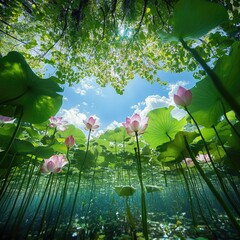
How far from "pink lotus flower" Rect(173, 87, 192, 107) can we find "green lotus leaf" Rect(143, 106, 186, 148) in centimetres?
73

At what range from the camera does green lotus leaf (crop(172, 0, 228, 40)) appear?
1.01 meters

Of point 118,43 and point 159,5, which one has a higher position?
point 118,43

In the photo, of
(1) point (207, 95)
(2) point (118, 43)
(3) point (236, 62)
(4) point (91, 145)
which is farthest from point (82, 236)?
(2) point (118, 43)

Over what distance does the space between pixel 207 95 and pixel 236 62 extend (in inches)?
15.5

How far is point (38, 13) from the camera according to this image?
3803 millimetres

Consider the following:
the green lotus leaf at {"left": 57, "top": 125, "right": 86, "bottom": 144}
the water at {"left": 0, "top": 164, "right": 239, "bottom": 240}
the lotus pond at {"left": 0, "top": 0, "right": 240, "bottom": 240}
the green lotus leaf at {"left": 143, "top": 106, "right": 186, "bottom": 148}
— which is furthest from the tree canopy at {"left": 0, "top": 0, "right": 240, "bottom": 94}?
the water at {"left": 0, "top": 164, "right": 239, "bottom": 240}

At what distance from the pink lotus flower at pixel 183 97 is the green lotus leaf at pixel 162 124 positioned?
0.73 m

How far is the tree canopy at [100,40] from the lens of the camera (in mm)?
3197

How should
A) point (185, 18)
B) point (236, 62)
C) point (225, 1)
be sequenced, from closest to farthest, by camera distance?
point (185, 18) → point (236, 62) → point (225, 1)

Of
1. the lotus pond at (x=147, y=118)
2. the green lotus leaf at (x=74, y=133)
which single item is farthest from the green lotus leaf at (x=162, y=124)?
the green lotus leaf at (x=74, y=133)

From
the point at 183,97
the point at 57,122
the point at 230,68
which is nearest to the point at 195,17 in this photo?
the point at 230,68

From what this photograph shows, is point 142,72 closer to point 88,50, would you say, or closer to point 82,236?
point 88,50

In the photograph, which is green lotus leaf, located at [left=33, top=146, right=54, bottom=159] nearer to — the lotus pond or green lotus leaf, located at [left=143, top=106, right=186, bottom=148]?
the lotus pond

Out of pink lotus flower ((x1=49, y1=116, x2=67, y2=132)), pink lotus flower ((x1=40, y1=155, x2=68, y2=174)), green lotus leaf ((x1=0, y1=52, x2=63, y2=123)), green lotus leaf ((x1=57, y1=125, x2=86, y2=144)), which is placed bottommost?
pink lotus flower ((x1=40, y1=155, x2=68, y2=174))
